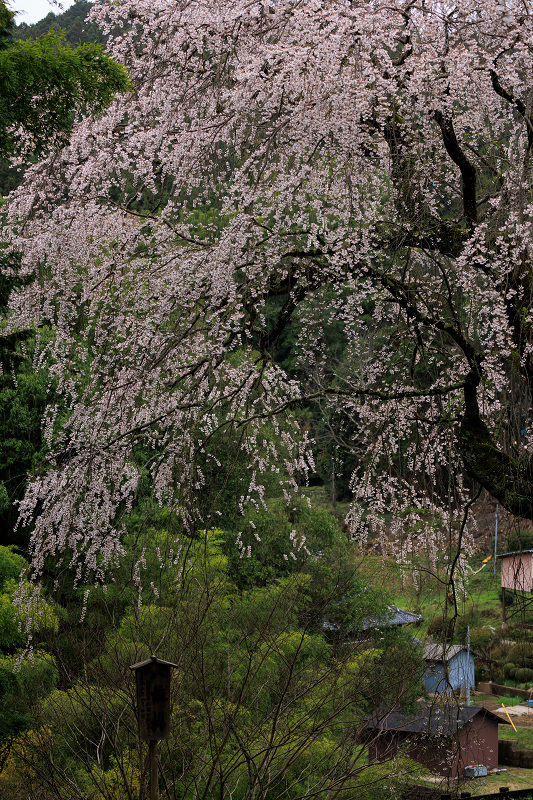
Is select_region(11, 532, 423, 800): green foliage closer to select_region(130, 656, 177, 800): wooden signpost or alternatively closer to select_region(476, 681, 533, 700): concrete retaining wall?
select_region(130, 656, 177, 800): wooden signpost

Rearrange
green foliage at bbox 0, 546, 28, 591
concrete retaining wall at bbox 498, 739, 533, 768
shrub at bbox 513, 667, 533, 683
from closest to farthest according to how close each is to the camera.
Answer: green foliage at bbox 0, 546, 28, 591 < concrete retaining wall at bbox 498, 739, 533, 768 < shrub at bbox 513, 667, 533, 683

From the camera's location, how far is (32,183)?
3.79 meters

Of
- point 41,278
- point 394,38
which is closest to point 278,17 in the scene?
point 394,38

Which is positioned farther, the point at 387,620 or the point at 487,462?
the point at 387,620

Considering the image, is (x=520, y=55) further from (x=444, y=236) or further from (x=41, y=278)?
(x=41, y=278)

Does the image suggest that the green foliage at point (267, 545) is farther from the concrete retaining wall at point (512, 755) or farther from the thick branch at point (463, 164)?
the thick branch at point (463, 164)

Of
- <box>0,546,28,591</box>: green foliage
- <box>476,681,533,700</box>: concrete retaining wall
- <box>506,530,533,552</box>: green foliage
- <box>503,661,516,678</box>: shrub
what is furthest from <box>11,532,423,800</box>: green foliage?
<box>503,661,516,678</box>: shrub

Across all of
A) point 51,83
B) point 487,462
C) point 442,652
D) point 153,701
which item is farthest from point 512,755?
point 51,83

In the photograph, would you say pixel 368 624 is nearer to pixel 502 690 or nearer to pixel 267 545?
pixel 267 545

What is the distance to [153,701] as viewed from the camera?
2324 mm

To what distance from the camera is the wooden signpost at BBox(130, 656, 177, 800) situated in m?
2.29

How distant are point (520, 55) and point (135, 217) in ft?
6.85

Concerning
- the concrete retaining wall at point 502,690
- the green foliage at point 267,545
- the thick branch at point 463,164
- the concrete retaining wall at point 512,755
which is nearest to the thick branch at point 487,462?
the thick branch at point 463,164

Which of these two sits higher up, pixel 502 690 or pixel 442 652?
pixel 442 652
